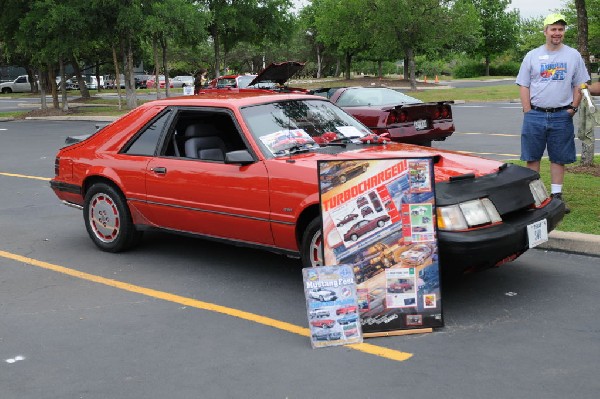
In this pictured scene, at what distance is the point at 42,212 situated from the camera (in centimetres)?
891

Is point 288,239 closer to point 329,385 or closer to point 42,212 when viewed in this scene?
point 329,385

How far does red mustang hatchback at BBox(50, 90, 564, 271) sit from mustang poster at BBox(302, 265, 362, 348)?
2.28 feet

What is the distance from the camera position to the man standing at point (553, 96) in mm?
6988

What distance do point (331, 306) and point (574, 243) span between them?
299cm

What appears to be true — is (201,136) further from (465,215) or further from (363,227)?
(465,215)

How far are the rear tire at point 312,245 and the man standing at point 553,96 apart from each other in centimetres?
304

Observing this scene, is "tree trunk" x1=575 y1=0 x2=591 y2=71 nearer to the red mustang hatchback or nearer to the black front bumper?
the red mustang hatchback

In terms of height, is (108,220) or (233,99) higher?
(233,99)

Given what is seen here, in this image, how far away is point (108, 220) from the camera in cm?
670

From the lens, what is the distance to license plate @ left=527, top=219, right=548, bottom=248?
500cm

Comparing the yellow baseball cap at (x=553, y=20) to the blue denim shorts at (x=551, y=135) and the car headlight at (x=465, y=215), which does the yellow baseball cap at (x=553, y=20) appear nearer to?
the blue denim shorts at (x=551, y=135)

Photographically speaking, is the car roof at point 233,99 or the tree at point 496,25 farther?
the tree at point 496,25

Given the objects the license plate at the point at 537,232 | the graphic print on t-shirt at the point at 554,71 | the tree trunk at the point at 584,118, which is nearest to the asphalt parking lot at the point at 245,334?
the license plate at the point at 537,232

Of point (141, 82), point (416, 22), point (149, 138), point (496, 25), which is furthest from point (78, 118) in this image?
point (496, 25)
